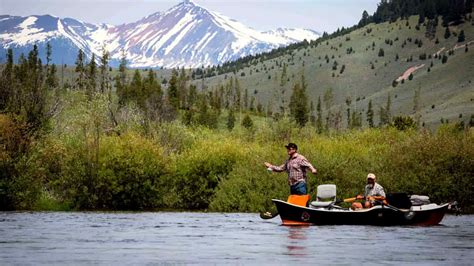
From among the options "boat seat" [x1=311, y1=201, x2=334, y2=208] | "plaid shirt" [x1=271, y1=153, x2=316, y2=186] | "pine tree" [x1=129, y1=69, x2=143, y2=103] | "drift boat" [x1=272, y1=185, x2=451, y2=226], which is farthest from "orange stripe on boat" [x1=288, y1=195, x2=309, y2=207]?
"pine tree" [x1=129, y1=69, x2=143, y2=103]

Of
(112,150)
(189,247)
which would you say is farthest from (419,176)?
(189,247)

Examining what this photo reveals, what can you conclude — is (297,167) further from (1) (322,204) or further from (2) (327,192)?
(2) (327,192)

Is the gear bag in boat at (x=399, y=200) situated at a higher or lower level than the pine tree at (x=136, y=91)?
lower

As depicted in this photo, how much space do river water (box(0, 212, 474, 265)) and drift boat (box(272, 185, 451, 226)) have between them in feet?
1.51

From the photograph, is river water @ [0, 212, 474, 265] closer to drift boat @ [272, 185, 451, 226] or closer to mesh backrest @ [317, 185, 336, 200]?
drift boat @ [272, 185, 451, 226]

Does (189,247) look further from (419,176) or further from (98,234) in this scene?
(419,176)

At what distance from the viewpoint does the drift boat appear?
37.8 m

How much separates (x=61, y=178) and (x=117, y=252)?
35626 mm

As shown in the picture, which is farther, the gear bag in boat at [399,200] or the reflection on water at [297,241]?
the gear bag in boat at [399,200]

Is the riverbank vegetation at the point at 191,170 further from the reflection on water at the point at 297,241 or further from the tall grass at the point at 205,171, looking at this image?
the reflection on water at the point at 297,241

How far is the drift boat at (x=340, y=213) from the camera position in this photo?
37.8 meters

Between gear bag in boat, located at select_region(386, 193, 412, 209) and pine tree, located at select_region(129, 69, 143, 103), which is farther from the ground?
pine tree, located at select_region(129, 69, 143, 103)

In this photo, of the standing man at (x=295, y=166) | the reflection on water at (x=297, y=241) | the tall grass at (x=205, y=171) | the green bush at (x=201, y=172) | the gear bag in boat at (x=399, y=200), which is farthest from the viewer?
the green bush at (x=201, y=172)

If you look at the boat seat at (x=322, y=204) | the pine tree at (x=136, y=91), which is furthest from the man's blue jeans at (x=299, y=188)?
the pine tree at (x=136, y=91)
